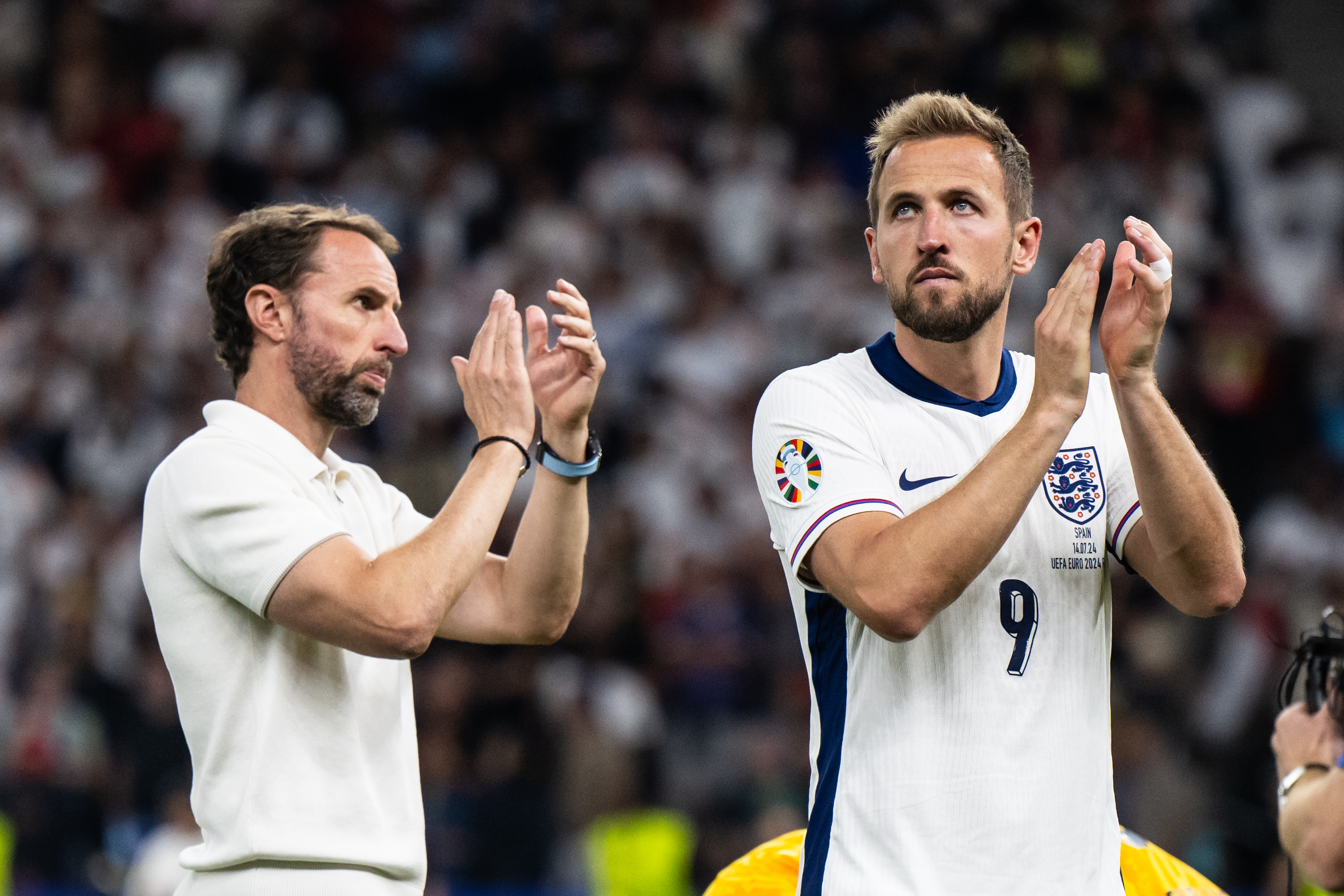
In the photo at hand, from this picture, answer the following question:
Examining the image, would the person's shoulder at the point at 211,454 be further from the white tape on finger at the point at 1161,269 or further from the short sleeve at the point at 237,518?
the white tape on finger at the point at 1161,269

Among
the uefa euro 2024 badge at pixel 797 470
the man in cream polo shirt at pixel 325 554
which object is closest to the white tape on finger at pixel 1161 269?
the uefa euro 2024 badge at pixel 797 470

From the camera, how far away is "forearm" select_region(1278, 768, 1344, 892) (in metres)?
3.38

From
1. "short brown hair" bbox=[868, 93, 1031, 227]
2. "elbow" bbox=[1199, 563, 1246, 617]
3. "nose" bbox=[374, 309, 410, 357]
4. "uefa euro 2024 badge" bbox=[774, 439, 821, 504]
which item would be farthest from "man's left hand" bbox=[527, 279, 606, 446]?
"elbow" bbox=[1199, 563, 1246, 617]

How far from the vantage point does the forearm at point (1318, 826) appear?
3375mm

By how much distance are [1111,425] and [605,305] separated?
24.6 ft

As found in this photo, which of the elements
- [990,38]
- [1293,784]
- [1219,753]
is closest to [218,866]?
[1293,784]

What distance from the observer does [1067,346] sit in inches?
106

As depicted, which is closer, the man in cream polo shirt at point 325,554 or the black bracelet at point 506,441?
the man in cream polo shirt at point 325,554

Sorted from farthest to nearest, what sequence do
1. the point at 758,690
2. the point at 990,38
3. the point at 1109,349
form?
the point at 990,38 → the point at 758,690 → the point at 1109,349

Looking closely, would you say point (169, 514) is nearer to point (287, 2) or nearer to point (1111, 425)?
point (1111, 425)

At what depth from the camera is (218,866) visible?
3146mm

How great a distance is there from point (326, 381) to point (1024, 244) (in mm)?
1548

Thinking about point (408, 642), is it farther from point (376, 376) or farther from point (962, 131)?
point (962, 131)

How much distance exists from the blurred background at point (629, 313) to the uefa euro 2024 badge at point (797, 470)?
4.83 m
